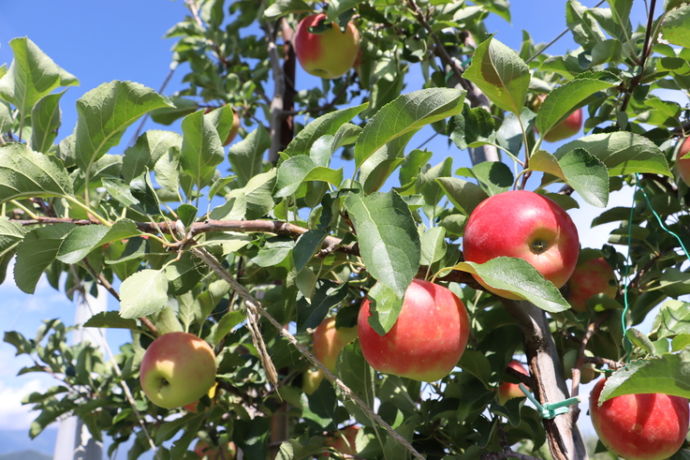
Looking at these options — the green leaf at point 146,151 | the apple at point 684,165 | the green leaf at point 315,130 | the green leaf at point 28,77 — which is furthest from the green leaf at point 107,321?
the apple at point 684,165

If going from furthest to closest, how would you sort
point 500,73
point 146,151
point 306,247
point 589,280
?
point 589,280, point 146,151, point 500,73, point 306,247

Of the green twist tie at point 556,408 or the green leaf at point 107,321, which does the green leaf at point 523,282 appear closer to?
the green twist tie at point 556,408

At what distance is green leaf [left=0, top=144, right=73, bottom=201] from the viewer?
820mm

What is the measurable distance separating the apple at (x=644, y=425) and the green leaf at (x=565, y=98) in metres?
0.47

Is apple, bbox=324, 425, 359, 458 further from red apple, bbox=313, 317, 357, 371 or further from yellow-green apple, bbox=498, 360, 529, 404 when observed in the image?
yellow-green apple, bbox=498, 360, 529, 404

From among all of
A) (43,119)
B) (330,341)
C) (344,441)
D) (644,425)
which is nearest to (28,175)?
(43,119)

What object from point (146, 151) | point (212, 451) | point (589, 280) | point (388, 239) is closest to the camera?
point (388, 239)

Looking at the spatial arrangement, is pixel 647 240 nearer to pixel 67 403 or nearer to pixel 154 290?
pixel 154 290

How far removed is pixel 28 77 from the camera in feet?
3.25

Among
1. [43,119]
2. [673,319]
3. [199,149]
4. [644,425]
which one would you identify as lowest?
[644,425]

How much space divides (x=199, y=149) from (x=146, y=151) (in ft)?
0.50

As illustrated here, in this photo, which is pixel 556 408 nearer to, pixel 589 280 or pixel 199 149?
pixel 589 280

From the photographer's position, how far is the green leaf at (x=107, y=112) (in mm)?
888

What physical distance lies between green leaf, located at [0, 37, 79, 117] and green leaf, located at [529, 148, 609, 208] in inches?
31.7
